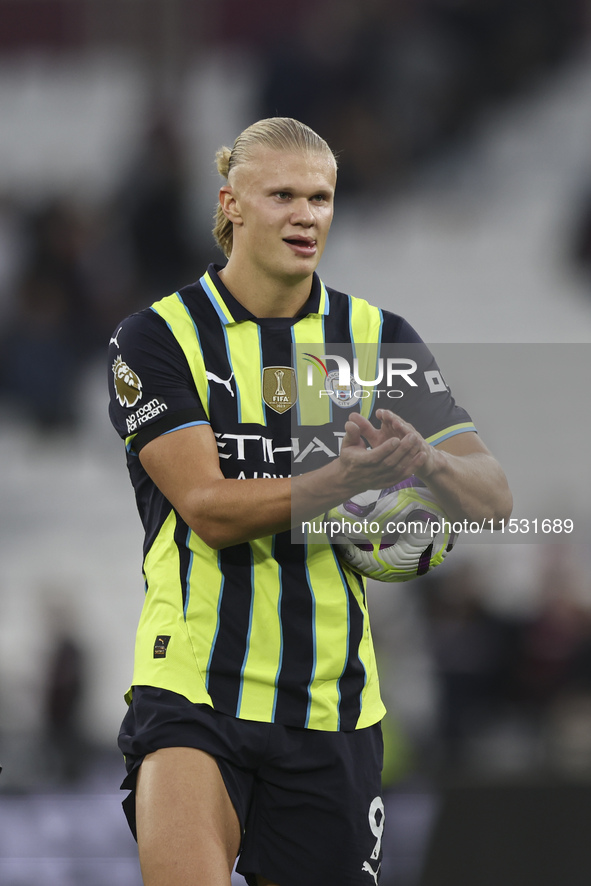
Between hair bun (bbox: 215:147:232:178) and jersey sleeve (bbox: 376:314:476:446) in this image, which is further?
hair bun (bbox: 215:147:232:178)

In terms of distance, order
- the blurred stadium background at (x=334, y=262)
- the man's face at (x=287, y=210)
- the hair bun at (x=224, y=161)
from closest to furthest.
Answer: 1. the man's face at (x=287, y=210)
2. the hair bun at (x=224, y=161)
3. the blurred stadium background at (x=334, y=262)

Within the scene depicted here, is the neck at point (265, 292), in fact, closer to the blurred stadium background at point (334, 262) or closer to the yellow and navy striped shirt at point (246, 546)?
the yellow and navy striped shirt at point (246, 546)

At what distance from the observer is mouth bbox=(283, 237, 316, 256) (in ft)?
6.97

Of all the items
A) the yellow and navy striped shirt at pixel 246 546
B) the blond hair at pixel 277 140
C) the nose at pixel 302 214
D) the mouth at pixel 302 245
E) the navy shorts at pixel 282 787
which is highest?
the blond hair at pixel 277 140

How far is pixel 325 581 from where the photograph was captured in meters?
2.05

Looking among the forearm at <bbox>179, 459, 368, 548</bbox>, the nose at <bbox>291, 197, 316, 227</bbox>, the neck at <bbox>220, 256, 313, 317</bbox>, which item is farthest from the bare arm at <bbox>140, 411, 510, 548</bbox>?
the nose at <bbox>291, 197, 316, 227</bbox>

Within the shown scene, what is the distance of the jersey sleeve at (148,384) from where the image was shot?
1979 millimetres

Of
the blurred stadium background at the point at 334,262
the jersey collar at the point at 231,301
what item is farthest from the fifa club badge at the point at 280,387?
the blurred stadium background at the point at 334,262

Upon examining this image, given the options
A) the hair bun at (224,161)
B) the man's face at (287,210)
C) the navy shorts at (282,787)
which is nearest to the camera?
the navy shorts at (282,787)

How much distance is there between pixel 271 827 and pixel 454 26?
4.49 m

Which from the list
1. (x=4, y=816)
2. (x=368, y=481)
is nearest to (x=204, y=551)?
(x=368, y=481)

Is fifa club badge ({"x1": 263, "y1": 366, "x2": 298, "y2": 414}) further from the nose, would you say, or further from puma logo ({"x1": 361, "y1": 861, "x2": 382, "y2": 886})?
puma logo ({"x1": 361, "y1": 861, "x2": 382, "y2": 886})

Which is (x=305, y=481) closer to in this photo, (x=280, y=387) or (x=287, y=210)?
(x=280, y=387)

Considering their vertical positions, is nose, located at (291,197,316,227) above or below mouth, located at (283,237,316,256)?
above
